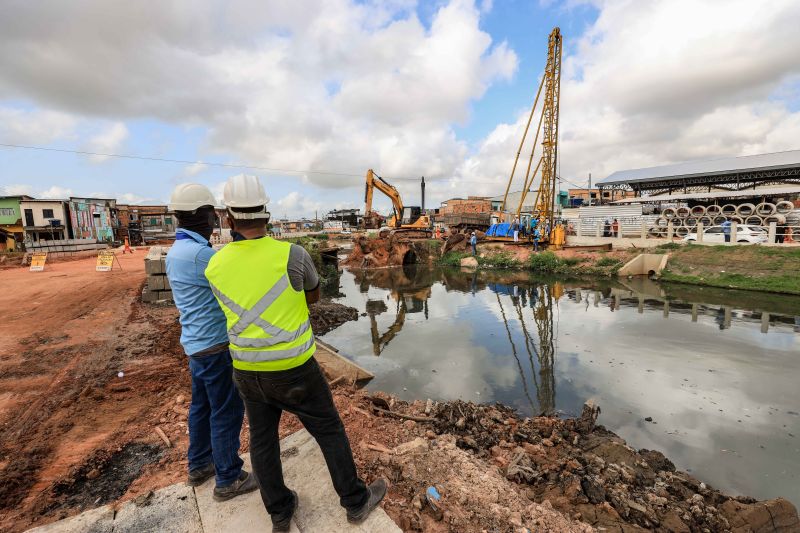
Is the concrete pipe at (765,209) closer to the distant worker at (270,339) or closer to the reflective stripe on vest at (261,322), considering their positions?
the distant worker at (270,339)

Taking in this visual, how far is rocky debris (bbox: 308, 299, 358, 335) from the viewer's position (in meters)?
9.52

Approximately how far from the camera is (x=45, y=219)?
Answer: 90.7ft

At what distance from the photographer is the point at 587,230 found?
23.5 m

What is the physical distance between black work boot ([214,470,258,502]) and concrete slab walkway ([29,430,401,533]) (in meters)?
0.04

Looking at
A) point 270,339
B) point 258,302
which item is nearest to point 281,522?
point 270,339

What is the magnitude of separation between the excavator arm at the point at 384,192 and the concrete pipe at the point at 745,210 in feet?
69.8

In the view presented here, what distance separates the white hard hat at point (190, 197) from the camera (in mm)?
2449

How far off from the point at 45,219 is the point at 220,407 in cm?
3634

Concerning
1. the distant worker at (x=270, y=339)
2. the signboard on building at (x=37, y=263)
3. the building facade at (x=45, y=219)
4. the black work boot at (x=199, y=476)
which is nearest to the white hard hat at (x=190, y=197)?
the distant worker at (x=270, y=339)

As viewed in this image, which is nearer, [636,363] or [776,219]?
[636,363]

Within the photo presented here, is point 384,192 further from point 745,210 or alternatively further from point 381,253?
point 745,210

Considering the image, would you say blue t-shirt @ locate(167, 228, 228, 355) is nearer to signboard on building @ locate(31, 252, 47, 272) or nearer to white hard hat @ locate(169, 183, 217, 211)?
white hard hat @ locate(169, 183, 217, 211)

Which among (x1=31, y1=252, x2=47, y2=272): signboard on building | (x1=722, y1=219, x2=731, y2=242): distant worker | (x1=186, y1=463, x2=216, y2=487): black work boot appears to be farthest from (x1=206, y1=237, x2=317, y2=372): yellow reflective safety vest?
(x1=722, y1=219, x2=731, y2=242): distant worker

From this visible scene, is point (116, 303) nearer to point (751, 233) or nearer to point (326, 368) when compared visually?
point (326, 368)
